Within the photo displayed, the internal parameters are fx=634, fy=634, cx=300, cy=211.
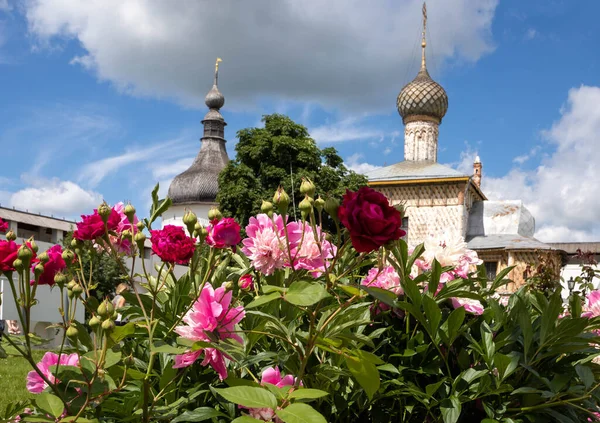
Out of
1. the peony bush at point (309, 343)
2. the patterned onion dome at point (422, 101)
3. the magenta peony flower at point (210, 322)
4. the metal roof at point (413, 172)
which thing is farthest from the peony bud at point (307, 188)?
the patterned onion dome at point (422, 101)

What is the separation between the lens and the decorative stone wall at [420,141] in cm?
2795

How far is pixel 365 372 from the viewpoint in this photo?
1.14 meters

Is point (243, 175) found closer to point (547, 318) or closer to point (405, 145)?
point (405, 145)

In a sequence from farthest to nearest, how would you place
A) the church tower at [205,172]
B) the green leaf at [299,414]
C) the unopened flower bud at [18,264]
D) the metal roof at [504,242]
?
the church tower at [205,172] → the metal roof at [504,242] → the unopened flower bud at [18,264] → the green leaf at [299,414]

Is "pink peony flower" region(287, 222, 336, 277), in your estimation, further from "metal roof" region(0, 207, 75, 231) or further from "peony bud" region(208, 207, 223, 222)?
"metal roof" region(0, 207, 75, 231)

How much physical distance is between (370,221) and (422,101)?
28.1 metres

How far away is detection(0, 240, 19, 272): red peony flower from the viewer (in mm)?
1359

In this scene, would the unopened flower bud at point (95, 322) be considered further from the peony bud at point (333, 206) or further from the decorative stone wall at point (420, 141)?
the decorative stone wall at point (420, 141)

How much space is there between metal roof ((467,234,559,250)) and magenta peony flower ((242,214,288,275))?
24.0 m

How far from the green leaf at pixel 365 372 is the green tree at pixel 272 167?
1825 centimetres

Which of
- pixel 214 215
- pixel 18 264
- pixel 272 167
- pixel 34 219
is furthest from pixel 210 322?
pixel 34 219

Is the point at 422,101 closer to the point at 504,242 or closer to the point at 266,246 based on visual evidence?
the point at 504,242

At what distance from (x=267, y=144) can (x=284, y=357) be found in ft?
63.1

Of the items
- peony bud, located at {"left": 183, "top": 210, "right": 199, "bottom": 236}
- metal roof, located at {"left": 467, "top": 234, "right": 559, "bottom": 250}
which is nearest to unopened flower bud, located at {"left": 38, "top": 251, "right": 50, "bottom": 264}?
peony bud, located at {"left": 183, "top": 210, "right": 199, "bottom": 236}
